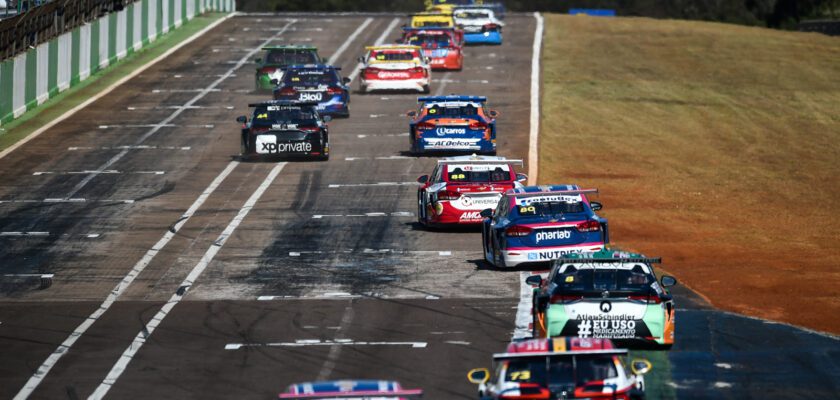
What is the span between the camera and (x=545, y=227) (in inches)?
1121

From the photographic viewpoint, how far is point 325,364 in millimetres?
22156

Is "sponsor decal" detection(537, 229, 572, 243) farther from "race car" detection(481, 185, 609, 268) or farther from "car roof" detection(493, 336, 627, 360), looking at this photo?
"car roof" detection(493, 336, 627, 360)

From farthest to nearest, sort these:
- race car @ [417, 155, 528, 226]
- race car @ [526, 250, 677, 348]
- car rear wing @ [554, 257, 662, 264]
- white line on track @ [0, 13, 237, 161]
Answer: white line on track @ [0, 13, 237, 161] < race car @ [417, 155, 528, 226] < car rear wing @ [554, 257, 662, 264] < race car @ [526, 250, 677, 348]

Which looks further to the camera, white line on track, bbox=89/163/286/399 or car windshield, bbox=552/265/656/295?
car windshield, bbox=552/265/656/295

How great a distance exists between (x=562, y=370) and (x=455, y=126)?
2634 centimetres

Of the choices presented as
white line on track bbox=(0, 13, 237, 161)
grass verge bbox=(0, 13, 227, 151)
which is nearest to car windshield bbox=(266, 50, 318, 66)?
white line on track bbox=(0, 13, 237, 161)

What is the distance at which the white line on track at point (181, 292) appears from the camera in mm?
21781

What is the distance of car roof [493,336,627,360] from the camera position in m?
17.0

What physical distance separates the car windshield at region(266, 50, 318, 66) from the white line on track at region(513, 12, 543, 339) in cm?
753

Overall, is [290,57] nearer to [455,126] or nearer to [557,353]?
[455,126]

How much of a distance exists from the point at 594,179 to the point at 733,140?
1058 centimetres

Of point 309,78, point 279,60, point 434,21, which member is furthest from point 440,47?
point 309,78

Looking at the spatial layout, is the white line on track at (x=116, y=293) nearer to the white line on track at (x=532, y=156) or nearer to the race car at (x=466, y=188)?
the race car at (x=466, y=188)

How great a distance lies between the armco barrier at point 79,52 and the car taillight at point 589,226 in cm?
2732
